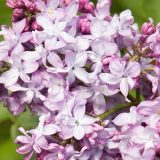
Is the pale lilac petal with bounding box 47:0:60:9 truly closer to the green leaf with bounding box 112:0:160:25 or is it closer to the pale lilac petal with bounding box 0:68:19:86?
the pale lilac petal with bounding box 0:68:19:86

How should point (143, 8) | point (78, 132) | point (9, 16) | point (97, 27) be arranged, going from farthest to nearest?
point (9, 16), point (143, 8), point (97, 27), point (78, 132)

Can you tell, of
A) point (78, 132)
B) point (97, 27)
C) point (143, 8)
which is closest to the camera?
point (78, 132)

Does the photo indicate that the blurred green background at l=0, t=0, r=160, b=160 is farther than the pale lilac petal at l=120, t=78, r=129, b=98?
Yes

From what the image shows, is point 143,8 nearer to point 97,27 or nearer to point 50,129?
point 97,27

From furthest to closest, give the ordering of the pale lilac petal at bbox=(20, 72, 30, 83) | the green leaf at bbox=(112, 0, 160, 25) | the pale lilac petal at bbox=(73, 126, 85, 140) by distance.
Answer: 1. the green leaf at bbox=(112, 0, 160, 25)
2. the pale lilac petal at bbox=(20, 72, 30, 83)
3. the pale lilac petal at bbox=(73, 126, 85, 140)

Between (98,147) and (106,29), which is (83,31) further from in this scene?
(98,147)

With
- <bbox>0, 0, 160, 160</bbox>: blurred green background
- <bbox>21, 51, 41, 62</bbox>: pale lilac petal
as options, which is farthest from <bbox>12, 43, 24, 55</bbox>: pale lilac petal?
<bbox>0, 0, 160, 160</bbox>: blurred green background

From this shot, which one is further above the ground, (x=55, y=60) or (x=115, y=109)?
(x=55, y=60)

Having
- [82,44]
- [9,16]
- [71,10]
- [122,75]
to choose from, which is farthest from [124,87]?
[9,16]
